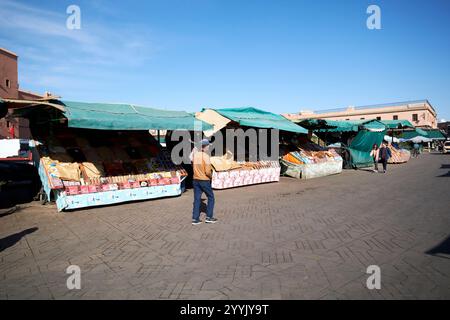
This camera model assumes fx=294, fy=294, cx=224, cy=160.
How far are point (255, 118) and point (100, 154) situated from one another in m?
6.50

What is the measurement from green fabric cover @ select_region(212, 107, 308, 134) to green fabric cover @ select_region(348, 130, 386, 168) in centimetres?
701

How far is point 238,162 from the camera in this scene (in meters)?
12.5

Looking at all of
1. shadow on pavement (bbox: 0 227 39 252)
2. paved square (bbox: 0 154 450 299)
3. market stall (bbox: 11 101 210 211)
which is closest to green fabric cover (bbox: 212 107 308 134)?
market stall (bbox: 11 101 210 211)

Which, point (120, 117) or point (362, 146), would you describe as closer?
point (120, 117)

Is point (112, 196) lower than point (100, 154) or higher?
lower

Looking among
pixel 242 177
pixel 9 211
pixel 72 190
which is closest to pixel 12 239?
pixel 72 190

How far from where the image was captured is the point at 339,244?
5.16m

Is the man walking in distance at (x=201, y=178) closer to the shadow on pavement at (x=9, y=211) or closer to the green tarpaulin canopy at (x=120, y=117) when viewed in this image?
the green tarpaulin canopy at (x=120, y=117)

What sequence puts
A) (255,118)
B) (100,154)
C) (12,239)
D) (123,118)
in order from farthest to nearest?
(255,118) → (100,154) → (123,118) → (12,239)

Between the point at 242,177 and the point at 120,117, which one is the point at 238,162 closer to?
the point at 242,177
